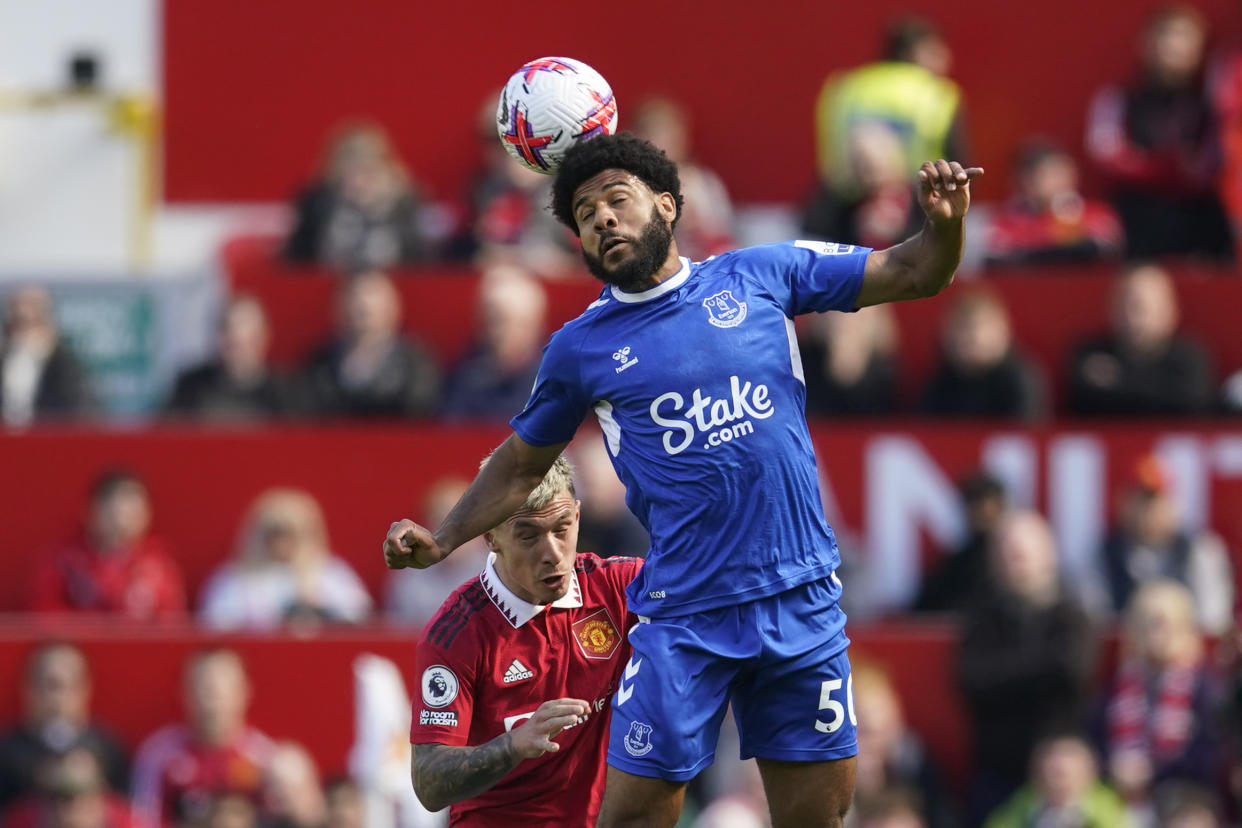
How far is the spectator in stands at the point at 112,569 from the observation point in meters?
11.6

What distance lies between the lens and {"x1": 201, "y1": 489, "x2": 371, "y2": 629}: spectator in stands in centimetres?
1114

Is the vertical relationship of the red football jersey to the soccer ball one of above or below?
below

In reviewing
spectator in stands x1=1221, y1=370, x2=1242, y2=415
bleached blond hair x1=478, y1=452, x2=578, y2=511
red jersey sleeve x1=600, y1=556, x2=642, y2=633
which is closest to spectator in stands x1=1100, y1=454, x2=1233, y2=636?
spectator in stands x1=1221, y1=370, x2=1242, y2=415

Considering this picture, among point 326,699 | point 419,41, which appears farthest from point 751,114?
point 326,699

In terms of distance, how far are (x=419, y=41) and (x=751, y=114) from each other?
2.57 metres

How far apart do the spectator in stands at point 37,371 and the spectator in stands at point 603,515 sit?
3.65 m

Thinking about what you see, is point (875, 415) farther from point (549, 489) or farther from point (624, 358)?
point (624, 358)

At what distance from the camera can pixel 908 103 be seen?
504 inches

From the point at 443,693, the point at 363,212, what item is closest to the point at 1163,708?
the point at 443,693

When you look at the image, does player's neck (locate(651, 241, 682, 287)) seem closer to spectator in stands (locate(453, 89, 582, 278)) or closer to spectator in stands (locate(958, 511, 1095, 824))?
spectator in stands (locate(958, 511, 1095, 824))

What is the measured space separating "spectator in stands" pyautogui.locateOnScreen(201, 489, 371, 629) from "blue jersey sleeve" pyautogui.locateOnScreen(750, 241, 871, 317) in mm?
5482

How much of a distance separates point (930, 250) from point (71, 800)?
19.6 ft

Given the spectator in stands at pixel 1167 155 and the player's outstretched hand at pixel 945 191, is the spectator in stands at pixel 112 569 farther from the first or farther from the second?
the player's outstretched hand at pixel 945 191

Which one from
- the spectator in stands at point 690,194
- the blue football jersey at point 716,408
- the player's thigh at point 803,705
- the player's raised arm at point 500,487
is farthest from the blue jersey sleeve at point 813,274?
the spectator in stands at point 690,194
